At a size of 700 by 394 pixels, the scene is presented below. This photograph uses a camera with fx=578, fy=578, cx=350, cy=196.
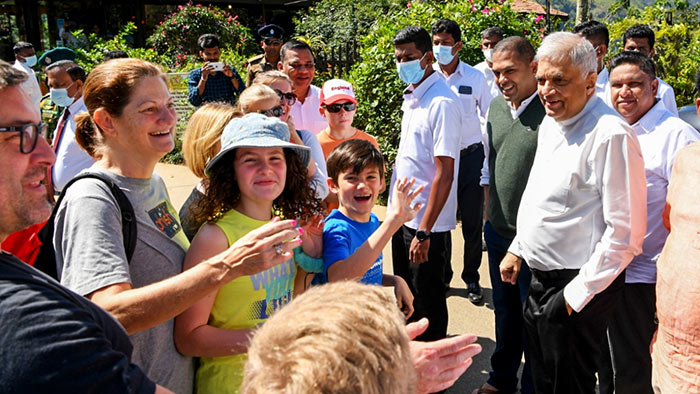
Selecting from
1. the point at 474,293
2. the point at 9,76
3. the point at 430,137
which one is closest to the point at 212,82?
the point at 430,137

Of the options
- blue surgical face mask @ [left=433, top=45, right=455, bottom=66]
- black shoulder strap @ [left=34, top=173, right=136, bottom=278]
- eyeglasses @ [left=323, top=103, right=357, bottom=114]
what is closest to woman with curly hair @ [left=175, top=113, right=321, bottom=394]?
black shoulder strap @ [left=34, top=173, right=136, bottom=278]

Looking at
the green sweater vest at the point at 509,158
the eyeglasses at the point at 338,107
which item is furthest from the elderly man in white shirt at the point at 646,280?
the eyeglasses at the point at 338,107

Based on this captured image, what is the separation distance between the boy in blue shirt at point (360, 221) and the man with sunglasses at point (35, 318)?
127 cm

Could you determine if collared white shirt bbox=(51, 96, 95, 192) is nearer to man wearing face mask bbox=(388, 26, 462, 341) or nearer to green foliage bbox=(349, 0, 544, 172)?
man wearing face mask bbox=(388, 26, 462, 341)

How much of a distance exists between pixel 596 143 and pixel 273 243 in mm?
1651

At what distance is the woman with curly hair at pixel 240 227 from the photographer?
6.75 feet

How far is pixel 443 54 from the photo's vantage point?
6.17m

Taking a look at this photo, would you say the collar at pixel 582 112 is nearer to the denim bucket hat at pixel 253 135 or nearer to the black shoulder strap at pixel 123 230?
the denim bucket hat at pixel 253 135

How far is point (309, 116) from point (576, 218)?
116 inches

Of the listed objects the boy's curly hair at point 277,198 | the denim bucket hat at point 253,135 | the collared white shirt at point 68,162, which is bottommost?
the collared white shirt at point 68,162

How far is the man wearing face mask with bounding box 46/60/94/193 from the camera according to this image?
4.32 m

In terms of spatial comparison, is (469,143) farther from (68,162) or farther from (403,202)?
(68,162)

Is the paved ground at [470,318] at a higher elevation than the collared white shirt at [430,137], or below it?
below

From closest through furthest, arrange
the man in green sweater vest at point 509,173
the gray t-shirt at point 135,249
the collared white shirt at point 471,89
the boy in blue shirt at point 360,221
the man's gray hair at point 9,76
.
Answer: the man's gray hair at point 9,76
the gray t-shirt at point 135,249
the boy in blue shirt at point 360,221
the man in green sweater vest at point 509,173
the collared white shirt at point 471,89
